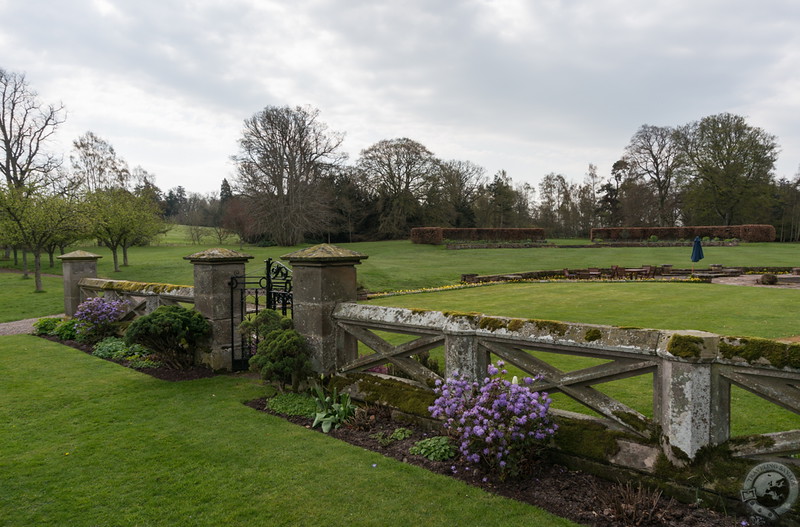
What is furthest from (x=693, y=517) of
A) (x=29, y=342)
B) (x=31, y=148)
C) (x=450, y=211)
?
(x=450, y=211)

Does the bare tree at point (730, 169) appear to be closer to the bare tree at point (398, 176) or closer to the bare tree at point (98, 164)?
the bare tree at point (398, 176)

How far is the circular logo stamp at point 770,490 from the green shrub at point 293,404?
414cm

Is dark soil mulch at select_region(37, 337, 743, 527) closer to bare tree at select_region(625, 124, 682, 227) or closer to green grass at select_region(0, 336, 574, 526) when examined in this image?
green grass at select_region(0, 336, 574, 526)

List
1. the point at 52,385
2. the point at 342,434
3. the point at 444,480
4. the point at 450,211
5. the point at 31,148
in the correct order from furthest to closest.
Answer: the point at 450,211 < the point at 31,148 < the point at 52,385 < the point at 342,434 < the point at 444,480

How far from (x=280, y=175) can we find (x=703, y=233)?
4243cm

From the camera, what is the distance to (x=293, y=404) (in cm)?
573

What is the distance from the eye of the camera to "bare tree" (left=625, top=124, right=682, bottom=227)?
55156 millimetres

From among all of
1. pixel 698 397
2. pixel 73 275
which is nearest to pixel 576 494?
pixel 698 397

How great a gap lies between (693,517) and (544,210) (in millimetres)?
64488

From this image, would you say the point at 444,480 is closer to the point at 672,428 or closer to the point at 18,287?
the point at 672,428

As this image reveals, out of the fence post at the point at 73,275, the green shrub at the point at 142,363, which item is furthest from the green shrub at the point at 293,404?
the fence post at the point at 73,275

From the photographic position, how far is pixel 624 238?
48812 mm

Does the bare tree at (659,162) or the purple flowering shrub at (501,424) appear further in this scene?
the bare tree at (659,162)

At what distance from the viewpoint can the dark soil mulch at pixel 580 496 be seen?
3096 millimetres
